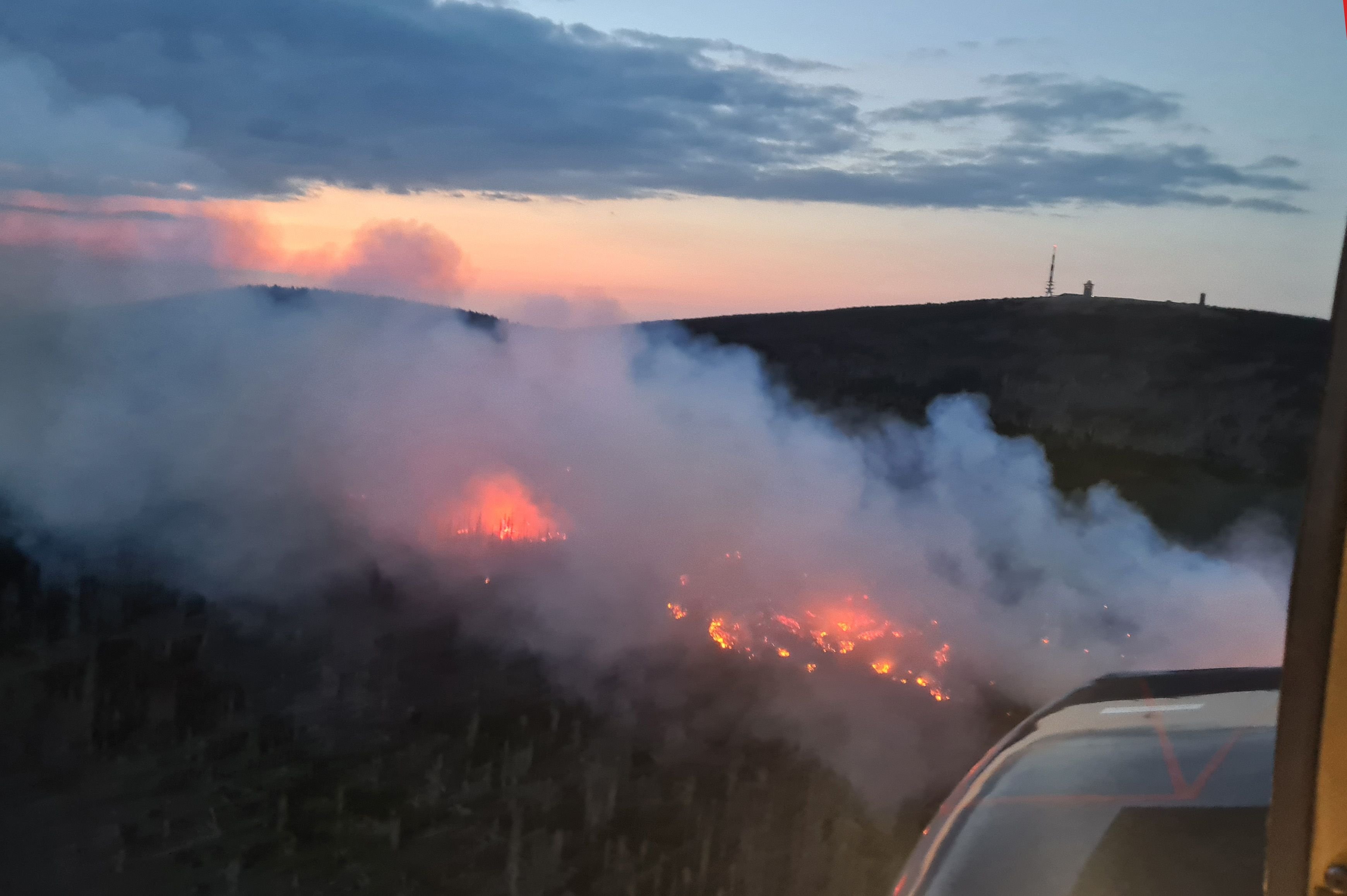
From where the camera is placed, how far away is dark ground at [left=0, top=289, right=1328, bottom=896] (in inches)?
217

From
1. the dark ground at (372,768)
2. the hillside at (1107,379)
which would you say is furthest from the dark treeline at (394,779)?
the hillside at (1107,379)

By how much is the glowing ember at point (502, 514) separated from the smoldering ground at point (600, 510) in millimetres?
109

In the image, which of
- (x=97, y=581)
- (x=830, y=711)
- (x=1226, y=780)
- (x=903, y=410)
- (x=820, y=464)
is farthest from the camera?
A: (x=903, y=410)

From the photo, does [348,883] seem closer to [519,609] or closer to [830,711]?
[830,711]

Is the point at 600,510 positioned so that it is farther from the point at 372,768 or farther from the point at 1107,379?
the point at 1107,379

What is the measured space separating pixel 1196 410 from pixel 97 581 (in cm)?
2911

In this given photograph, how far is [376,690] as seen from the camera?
8.30 meters

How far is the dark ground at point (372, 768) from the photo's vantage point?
5500 mm

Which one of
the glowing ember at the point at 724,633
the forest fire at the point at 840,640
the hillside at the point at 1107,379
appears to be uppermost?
the hillside at the point at 1107,379

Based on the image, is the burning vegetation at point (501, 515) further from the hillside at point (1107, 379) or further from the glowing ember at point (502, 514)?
the hillside at point (1107, 379)

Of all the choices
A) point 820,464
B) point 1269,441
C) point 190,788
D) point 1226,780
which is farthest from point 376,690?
point 1269,441

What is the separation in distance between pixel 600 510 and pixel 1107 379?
26.9 m

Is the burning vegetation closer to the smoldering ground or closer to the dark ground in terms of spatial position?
A: the smoldering ground

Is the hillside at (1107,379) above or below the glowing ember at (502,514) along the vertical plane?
above
